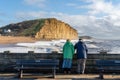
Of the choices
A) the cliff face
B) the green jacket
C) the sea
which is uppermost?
the cliff face

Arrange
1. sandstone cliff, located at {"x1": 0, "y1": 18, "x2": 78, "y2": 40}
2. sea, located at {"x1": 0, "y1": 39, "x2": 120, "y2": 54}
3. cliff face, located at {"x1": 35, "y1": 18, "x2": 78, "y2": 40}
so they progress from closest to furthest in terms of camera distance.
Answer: sea, located at {"x1": 0, "y1": 39, "x2": 120, "y2": 54}, cliff face, located at {"x1": 35, "y1": 18, "x2": 78, "y2": 40}, sandstone cliff, located at {"x1": 0, "y1": 18, "x2": 78, "y2": 40}

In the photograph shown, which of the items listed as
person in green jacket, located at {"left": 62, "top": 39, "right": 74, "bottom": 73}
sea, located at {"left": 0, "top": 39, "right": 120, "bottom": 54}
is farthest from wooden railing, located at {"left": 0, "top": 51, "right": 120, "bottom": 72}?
sea, located at {"left": 0, "top": 39, "right": 120, "bottom": 54}

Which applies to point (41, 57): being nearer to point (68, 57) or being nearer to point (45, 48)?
point (68, 57)

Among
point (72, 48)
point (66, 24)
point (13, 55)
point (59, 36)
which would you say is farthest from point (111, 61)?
point (66, 24)

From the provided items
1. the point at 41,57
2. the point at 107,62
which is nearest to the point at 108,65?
the point at 107,62

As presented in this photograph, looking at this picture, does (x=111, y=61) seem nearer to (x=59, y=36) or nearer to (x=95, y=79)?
(x=95, y=79)

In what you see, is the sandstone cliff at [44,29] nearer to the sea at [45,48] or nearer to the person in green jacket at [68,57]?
the sea at [45,48]

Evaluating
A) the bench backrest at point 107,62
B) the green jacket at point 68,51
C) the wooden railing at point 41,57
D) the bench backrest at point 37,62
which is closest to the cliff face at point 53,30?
the wooden railing at point 41,57

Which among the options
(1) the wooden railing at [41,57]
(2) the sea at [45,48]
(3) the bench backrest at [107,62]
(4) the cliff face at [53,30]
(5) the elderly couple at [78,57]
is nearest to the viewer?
(3) the bench backrest at [107,62]

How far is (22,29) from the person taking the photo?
191 meters

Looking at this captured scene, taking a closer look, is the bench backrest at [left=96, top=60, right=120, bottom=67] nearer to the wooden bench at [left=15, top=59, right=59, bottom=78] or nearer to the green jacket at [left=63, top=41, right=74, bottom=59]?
the green jacket at [left=63, top=41, right=74, bottom=59]

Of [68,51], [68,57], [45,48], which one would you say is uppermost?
[45,48]

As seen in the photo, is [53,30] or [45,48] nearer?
[45,48]

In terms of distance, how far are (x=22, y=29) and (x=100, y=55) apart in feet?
567
